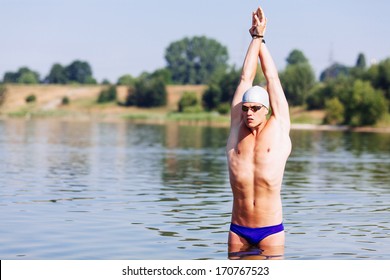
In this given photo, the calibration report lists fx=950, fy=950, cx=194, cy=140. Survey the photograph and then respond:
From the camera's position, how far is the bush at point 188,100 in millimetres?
165000

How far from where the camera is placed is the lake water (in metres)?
14.6

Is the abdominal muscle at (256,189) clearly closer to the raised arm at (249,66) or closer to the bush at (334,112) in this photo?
the raised arm at (249,66)

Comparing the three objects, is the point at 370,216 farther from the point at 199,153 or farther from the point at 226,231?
the point at 199,153

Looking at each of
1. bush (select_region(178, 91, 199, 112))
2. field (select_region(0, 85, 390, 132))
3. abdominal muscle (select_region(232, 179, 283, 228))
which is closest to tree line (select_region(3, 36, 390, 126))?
bush (select_region(178, 91, 199, 112))

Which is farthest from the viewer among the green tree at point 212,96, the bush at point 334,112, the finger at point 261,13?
the green tree at point 212,96

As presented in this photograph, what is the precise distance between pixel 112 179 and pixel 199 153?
1614 cm

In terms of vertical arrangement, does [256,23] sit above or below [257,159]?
above

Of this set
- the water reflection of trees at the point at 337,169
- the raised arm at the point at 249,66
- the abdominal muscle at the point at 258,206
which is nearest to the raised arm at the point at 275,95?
the raised arm at the point at 249,66

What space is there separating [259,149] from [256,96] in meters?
0.69

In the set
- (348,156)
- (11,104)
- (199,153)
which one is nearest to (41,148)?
(199,153)

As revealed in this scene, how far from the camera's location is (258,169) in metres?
11.3

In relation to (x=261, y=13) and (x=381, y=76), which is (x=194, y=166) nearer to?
(x=261, y=13)

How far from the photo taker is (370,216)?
19203 mm

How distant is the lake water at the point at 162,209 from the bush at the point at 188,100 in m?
126
